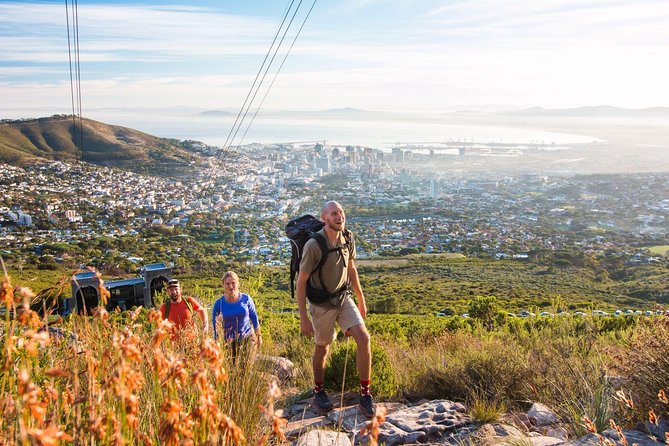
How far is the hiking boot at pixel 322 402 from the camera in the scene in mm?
4043

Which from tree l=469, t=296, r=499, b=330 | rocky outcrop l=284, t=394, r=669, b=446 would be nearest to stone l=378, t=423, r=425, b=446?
rocky outcrop l=284, t=394, r=669, b=446

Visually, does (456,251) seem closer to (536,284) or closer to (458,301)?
(536,284)

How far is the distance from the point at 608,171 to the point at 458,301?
6634 centimetres

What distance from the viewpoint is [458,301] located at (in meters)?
25.4

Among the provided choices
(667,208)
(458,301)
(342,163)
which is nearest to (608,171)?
(667,208)

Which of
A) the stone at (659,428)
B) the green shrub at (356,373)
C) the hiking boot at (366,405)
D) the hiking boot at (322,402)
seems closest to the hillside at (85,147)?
the green shrub at (356,373)

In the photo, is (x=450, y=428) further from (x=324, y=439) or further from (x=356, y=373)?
(x=356, y=373)

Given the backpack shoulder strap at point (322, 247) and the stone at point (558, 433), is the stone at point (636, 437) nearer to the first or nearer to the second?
the stone at point (558, 433)

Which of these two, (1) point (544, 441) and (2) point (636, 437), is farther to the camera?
(1) point (544, 441)

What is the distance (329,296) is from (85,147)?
56.5 m

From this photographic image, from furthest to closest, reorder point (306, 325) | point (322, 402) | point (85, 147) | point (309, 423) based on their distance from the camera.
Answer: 1. point (85, 147)
2. point (306, 325)
3. point (322, 402)
4. point (309, 423)

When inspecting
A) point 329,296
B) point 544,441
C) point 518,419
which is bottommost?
point 518,419

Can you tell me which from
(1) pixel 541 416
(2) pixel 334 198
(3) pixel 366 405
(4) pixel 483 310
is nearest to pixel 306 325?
(3) pixel 366 405

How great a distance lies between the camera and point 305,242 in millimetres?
4309
